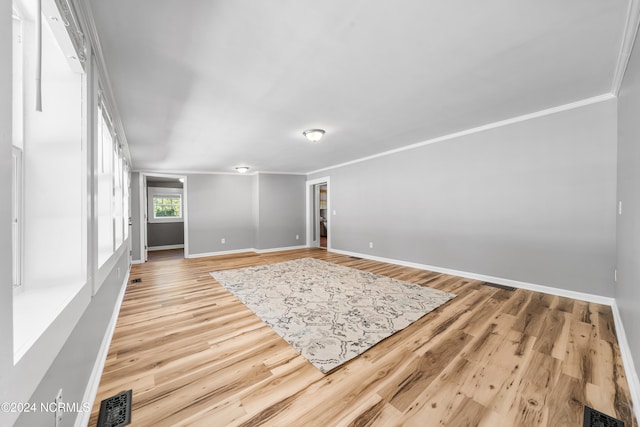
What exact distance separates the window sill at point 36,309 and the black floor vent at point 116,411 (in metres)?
0.75

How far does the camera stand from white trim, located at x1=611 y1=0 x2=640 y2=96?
4.93 ft

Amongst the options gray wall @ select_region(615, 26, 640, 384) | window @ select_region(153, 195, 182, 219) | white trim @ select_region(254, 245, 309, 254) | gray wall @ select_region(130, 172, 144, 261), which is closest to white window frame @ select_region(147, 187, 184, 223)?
window @ select_region(153, 195, 182, 219)

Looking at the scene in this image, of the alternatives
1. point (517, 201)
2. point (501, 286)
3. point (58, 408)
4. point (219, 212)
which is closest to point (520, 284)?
point (501, 286)

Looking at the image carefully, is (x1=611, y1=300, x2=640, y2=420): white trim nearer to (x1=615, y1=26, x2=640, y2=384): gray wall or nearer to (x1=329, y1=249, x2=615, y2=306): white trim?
(x1=615, y1=26, x2=640, y2=384): gray wall

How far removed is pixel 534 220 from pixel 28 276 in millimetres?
4586

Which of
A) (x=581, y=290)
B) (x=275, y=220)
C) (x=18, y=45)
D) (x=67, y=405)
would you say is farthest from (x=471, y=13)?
(x=275, y=220)

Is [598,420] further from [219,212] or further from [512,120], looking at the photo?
[219,212]

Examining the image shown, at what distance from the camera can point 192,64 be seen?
1952 mm

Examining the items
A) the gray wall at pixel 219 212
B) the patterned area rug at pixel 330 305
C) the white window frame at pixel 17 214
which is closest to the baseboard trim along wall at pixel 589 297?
the patterned area rug at pixel 330 305

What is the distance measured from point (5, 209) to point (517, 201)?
14.5 ft

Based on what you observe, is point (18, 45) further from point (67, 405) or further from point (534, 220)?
point (534, 220)

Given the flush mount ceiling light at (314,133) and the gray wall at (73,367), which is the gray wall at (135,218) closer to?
the gray wall at (73,367)

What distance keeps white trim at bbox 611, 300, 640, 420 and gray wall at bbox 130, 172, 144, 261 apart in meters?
7.34

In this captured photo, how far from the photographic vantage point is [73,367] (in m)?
1.20
